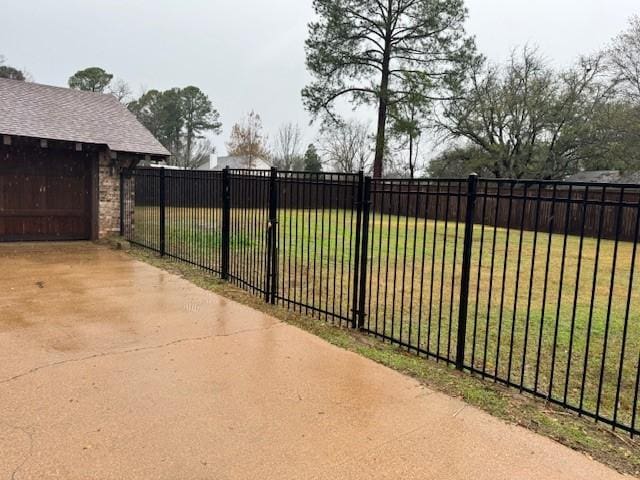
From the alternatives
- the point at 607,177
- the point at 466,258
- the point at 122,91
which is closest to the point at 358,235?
the point at 466,258

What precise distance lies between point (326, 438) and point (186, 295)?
3.96 metres

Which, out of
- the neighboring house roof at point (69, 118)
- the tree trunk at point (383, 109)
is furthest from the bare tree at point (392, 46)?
the neighboring house roof at point (69, 118)

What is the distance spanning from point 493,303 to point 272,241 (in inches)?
124

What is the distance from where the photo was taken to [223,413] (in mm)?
3191

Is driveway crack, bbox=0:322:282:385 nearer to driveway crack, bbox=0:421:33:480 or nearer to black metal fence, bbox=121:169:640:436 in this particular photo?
driveway crack, bbox=0:421:33:480

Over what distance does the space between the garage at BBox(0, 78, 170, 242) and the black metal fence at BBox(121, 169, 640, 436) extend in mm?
546

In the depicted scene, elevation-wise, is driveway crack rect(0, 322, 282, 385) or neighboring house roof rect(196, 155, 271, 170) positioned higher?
neighboring house roof rect(196, 155, 271, 170)

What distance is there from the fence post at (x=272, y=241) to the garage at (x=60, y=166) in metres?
6.36

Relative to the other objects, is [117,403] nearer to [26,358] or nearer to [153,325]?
[26,358]

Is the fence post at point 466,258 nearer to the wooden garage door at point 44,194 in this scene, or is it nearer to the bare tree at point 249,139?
the wooden garage door at point 44,194

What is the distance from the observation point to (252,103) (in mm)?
37938

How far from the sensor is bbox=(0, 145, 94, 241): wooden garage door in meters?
10.4

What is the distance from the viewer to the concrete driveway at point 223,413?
103 inches

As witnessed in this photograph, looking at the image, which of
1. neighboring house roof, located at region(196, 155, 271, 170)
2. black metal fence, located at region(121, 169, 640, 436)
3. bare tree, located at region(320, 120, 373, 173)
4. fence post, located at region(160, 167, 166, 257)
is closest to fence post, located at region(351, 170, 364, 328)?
black metal fence, located at region(121, 169, 640, 436)
